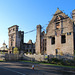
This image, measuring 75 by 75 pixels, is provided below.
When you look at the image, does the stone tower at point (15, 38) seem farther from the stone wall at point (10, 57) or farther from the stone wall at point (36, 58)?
the stone wall at point (36, 58)

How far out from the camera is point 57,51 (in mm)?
30406

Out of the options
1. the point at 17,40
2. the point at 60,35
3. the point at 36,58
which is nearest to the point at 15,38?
the point at 17,40

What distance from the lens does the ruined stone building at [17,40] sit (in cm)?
4719

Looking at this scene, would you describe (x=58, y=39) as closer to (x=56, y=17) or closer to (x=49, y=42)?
(x=49, y=42)

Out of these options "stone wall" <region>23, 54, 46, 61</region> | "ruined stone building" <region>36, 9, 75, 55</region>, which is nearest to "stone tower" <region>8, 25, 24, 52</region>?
"ruined stone building" <region>36, 9, 75, 55</region>

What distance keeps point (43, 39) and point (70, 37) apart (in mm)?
10121

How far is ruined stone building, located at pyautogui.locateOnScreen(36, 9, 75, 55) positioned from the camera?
28000mm

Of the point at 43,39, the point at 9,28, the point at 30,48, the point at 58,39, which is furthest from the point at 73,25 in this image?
the point at 9,28

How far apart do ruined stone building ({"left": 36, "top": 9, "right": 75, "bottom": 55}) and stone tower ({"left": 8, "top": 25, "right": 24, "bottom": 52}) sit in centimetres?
1533

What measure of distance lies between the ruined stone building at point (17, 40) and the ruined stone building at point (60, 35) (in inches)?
592

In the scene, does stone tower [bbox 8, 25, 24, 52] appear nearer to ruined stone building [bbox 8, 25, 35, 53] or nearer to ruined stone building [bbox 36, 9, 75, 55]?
ruined stone building [bbox 8, 25, 35, 53]

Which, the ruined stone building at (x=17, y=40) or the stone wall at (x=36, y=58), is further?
the ruined stone building at (x=17, y=40)

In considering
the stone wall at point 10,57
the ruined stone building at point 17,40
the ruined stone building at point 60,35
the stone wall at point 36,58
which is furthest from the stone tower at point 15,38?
the stone wall at point 36,58

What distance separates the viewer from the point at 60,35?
98.4 ft
